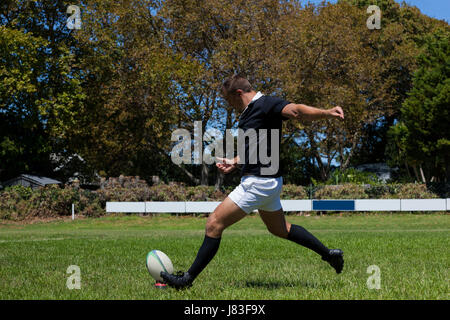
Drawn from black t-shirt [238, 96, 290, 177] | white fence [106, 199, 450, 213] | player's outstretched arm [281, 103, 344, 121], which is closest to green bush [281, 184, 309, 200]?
white fence [106, 199, 450, 213]

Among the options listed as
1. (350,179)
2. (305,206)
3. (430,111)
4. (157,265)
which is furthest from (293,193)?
(157,265)

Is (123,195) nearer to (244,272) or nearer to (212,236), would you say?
(244,272)

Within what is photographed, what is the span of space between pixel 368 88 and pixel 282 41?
8216mm

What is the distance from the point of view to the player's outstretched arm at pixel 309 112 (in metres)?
4.75

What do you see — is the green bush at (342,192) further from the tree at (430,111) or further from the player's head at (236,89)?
the player's head at (236,89)

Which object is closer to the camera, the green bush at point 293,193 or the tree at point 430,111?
the green bush at point 293,193

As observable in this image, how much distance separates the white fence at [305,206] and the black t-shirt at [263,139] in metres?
21.2

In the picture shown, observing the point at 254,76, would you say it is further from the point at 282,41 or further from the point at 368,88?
the point at 368,88

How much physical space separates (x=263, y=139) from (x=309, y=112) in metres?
0.61

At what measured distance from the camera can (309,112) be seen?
15.8 feet

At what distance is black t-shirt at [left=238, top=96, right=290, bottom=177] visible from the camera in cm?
516

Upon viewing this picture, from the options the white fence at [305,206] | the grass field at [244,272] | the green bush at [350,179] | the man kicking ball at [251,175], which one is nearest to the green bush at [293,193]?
the white fence at [305,206]

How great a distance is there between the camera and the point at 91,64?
30.8 m

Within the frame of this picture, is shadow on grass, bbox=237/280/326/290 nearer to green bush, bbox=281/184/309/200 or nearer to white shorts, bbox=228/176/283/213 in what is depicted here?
white shorts, bbox=228/176/283/213
